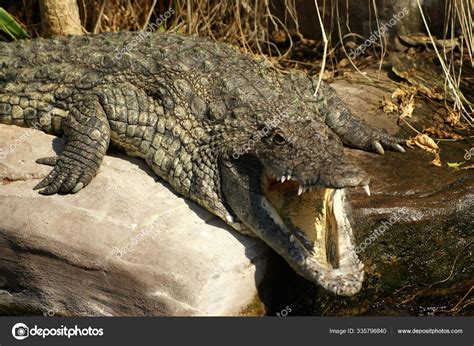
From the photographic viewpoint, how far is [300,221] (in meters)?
4.53

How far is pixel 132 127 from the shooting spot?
5.25m

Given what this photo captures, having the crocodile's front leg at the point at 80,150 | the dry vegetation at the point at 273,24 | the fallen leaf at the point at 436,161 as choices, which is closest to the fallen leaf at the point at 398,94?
the dry vegetation at the point at 273,24

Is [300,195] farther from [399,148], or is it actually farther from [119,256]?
[399,148]

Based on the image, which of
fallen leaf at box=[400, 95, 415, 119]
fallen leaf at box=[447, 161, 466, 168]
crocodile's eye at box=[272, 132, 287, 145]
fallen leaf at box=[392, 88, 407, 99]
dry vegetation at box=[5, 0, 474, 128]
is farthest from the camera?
dry vegetation at box=[5, 0, 474, 128]

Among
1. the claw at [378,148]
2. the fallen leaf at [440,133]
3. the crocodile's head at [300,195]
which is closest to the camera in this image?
the crocodile's head at [300,195]

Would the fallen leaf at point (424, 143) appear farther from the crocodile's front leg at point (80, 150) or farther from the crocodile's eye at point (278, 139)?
the crocodile's front leg at point (80, 150)

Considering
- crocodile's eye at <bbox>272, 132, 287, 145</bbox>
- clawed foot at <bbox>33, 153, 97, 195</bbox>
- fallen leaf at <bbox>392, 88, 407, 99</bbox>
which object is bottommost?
fallen leaf at <bbox>392, 88, 407, 99</bbox>

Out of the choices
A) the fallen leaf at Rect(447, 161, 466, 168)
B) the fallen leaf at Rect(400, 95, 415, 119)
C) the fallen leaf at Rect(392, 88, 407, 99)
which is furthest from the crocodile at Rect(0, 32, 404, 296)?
the fallen leaf at Rect(392, 88, 407, 99)

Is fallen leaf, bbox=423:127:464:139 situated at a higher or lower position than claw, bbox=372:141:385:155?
lower

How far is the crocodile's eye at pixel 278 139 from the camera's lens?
4.59m

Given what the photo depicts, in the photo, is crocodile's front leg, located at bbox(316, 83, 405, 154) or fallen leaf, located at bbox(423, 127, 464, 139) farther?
fallen leaf, located at bbox(423, 127, 464, 139)

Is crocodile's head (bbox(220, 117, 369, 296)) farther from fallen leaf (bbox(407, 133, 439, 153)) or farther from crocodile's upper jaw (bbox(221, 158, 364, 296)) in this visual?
fallen leaf (bbox(407, 133, 439, 153))

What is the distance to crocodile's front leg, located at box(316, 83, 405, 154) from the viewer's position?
578 cm

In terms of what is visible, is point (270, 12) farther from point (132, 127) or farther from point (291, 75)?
point (132, 127)
